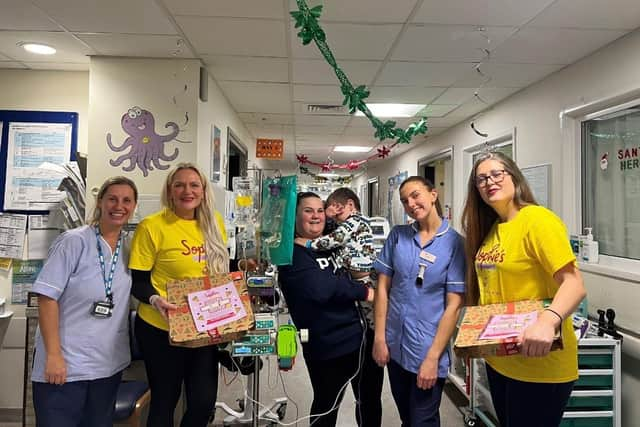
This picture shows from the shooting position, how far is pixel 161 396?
5.89ft

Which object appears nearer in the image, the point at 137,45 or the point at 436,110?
the point at 137,45

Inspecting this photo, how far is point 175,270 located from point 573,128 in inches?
105

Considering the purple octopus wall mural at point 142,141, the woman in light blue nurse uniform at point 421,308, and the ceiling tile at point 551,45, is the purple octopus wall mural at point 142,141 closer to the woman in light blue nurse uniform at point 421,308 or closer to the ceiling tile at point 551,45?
the woman in light blue nurse uniform at point 421,308

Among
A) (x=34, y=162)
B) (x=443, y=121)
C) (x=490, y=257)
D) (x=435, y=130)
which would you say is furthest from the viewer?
(x=435, y=130)

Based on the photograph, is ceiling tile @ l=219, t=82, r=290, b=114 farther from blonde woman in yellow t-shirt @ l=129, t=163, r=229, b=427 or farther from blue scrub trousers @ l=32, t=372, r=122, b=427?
blue scrub trousers @ l=32, t=372, r=122, b=427

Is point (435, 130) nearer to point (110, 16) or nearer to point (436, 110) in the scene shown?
point (436, 110)

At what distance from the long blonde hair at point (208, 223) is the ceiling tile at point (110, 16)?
880 mm

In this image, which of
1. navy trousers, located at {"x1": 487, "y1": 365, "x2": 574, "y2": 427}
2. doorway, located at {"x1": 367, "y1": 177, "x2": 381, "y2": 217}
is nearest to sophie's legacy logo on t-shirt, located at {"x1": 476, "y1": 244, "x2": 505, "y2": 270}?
navy trousers, located at {"x1": 487, "y1": 365, "x2": 574, "y2": 427}

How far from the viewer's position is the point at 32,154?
9.90 ft

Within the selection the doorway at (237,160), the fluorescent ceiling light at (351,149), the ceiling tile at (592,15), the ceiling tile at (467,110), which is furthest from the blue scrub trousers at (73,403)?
the fluorescent ceiling light at (351,149)

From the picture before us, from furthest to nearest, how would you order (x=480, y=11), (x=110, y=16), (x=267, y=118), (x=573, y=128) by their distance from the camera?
(x=267, y=118)
(x=573, y=128)
(x=110, y=16)
(x=480, y=11)

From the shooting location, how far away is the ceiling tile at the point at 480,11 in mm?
1992

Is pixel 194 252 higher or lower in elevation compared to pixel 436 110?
lower

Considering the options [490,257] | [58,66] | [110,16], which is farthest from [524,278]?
[58,66]
